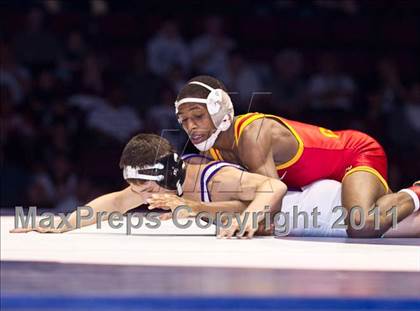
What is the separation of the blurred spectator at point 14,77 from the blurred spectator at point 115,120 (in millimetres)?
628

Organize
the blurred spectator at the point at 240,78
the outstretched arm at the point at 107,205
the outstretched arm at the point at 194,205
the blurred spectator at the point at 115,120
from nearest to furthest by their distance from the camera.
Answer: the outstretched arm at the point at 194,205 → the outstretched arm at the point at 107,205 → the blurred spectator at the point at 115,120 → the blurred spectator at the point at 240,78

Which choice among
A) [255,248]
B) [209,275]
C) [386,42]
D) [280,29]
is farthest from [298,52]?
[209,275]

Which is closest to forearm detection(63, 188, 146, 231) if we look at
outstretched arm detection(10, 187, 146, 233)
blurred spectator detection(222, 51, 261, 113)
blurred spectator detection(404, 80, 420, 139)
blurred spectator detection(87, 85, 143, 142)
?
outstretched arm detection(10, 187, 146, 233)

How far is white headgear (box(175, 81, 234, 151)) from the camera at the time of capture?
398 centimetres

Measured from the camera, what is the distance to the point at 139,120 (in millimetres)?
7102

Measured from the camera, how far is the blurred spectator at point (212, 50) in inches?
297

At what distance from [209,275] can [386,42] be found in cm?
576

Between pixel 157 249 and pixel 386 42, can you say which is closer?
pixel 157 249

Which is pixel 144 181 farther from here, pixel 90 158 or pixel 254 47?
pixel 254 47

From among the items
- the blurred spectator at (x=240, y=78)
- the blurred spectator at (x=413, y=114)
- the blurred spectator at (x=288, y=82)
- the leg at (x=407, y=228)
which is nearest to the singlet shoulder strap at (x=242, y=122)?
the leg at (x=407, y=228)

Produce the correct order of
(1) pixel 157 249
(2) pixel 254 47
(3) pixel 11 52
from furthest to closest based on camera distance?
(2) pixel 254 47 → (3) pixel 11 52 → (1) pixel 157 249

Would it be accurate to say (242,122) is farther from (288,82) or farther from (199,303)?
(288,82)

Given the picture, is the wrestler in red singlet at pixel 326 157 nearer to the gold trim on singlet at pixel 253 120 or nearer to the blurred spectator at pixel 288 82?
the gold trim on singlet at pixel 253 120

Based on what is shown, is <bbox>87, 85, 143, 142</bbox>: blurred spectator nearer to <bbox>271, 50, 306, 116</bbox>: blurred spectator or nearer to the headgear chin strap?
<bbox>271, 50, 306, 116</bbox>: blurred spectator
